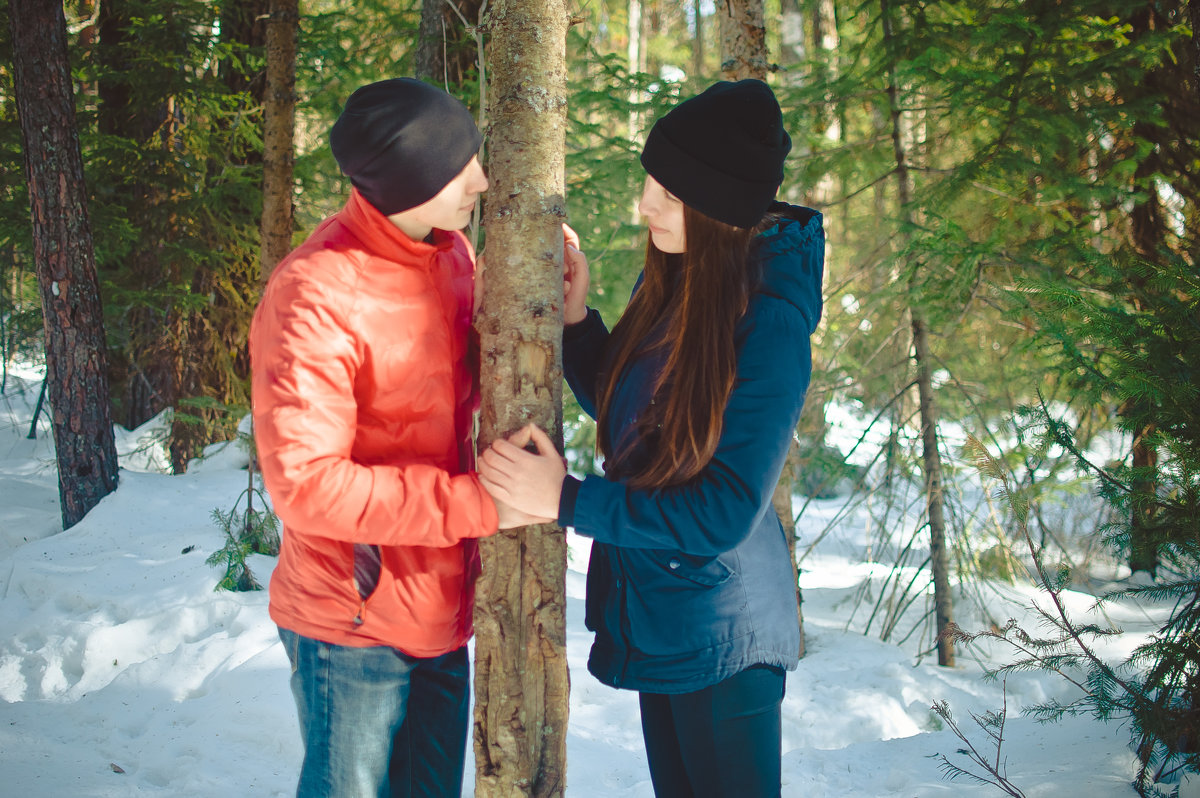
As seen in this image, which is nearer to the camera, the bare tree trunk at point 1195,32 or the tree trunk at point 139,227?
the bare tree trunk at point 1195,32

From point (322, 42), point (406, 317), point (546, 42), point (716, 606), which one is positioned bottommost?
point (716, 606)

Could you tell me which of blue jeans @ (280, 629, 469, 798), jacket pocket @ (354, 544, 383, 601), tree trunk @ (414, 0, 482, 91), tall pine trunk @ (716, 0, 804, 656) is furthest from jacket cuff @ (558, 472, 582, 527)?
tree trunk @ (414, 0, 482, 91)

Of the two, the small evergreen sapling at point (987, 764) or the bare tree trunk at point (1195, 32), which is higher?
Result: the bare tree trunk at point (1195, 32)

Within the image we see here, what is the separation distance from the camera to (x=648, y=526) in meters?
1.68

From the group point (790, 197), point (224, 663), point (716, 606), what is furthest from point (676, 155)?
point (790, 197)

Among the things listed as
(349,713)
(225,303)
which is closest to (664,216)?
(349,713)

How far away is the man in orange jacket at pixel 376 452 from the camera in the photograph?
5.24ft

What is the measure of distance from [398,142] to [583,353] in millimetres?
819

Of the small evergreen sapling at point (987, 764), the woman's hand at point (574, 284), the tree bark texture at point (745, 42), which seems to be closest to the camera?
the woman's hand at point (574, 284)

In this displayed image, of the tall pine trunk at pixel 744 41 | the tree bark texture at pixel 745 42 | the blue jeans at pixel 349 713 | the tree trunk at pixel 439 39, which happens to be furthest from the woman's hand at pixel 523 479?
the tree bark texture at pixel 745 42

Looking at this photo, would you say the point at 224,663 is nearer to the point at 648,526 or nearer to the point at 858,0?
the point at 648,526

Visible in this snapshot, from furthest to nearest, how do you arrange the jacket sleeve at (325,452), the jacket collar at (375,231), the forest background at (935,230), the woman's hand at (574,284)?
the forest background at (935,230) < the woman's hand at (574,284) < the jacket collar at (375,231) < the jacket sleeve at (325,452)

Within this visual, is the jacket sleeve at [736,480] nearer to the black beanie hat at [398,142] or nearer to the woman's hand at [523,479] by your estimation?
the woman's hand at [523,479]

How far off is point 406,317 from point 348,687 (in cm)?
90
